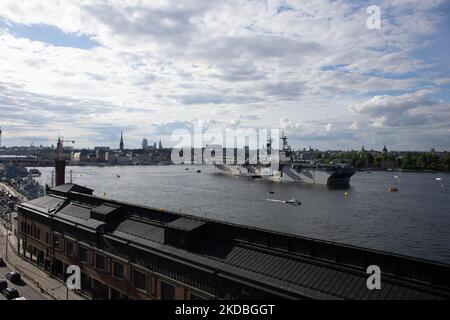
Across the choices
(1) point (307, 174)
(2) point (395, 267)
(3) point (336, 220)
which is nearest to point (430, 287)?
(2) point (395, 267)

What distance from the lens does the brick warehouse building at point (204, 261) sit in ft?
49.0

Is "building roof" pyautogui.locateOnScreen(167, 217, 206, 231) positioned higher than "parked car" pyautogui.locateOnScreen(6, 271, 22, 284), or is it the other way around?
"building roof" pyautogui.locateOnScreen(167, 217, 206, 231)

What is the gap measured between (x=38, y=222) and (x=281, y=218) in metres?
38.9

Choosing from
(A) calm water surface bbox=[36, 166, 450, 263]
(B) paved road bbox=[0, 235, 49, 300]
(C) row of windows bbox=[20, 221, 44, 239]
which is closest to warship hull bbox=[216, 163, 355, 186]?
(A) calm water surface bbox=[36, 166, 450, 263]

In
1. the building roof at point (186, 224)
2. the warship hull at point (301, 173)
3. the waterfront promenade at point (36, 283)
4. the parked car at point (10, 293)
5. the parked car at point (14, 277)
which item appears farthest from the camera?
the warship hull at point (301, 173)

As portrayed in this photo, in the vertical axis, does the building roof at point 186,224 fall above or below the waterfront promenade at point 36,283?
above

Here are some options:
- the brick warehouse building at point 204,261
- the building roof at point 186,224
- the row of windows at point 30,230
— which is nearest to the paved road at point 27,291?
the brick warehouse building at point 204,261

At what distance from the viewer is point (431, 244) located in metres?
43.6

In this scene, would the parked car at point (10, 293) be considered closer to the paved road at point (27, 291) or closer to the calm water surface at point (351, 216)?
the paved road at point (27, 291)

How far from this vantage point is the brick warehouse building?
14.9 meters

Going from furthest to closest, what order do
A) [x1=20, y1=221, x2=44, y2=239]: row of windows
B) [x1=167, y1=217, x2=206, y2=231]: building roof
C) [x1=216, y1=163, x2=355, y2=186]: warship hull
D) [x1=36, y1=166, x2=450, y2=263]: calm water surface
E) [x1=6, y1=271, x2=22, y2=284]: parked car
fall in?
[x1=216, y1=163, x2=355, y2=186]: warship hull < [x1=36, y1=166, x2=450, y2=263]: calm water surface < [x1=20, y1=221, x2=44, y2=239]: row of windows < [x1=6, y1=271, x2=22, y2=284]: parked car < [x1=167, y1=217, x2=206, y2=231]: building roof

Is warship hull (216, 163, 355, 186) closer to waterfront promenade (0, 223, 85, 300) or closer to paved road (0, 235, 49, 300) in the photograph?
waterfront promenade (0, 223, 85, 300)

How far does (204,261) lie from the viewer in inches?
746
